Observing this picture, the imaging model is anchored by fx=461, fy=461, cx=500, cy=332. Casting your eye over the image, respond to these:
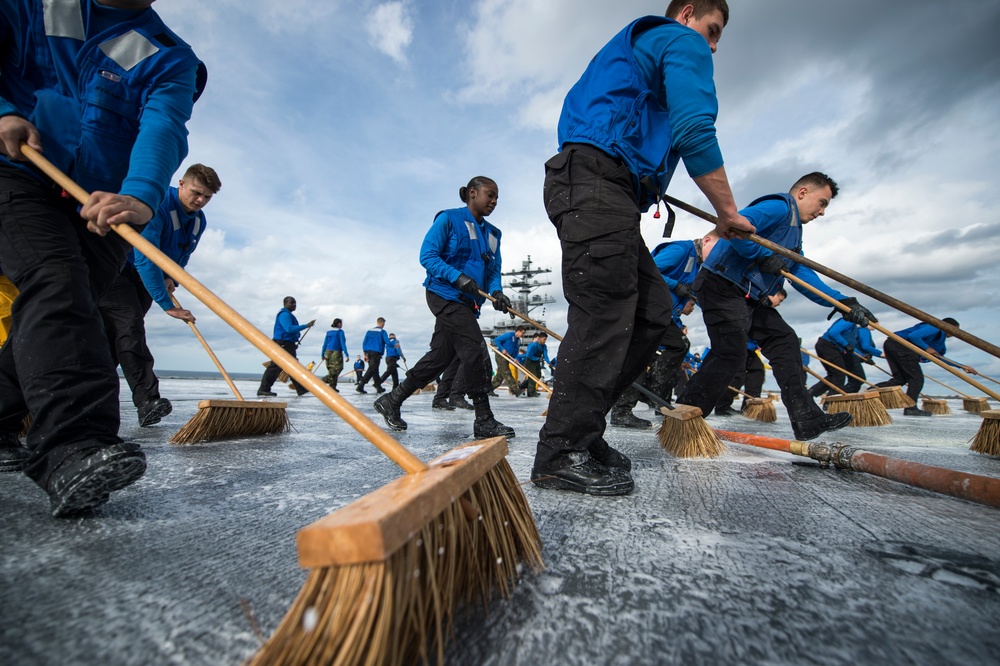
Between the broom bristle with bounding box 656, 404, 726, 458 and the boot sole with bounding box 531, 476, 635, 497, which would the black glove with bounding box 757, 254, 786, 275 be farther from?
the boot sole with bounding box 531, 476, 635, 497

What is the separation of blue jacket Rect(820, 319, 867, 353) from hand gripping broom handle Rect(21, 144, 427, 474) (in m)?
8.63

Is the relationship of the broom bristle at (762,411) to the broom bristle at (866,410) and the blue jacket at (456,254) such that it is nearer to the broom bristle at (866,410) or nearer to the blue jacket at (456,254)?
the broom bristle at (866,410)

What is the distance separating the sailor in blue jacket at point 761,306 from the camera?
3146 millimetres

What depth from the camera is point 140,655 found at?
613 millimetres

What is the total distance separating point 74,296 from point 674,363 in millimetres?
4692

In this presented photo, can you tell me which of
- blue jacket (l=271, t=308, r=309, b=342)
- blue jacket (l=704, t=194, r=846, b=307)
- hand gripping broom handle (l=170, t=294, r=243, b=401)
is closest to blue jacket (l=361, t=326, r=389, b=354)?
blue jacket (l=271, t=308, r=309, b=342)

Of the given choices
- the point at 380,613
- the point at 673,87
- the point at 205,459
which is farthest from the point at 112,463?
the point at 673,87

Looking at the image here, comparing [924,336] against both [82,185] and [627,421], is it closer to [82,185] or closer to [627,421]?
[627,421]

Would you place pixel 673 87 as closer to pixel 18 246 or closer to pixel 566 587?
pixel 566 587

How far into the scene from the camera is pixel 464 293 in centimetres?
348

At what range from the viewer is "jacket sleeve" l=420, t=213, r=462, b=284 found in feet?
11.3

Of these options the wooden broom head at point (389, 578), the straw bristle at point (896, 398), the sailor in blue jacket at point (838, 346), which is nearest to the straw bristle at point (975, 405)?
the straw bristle at point (896, 398)

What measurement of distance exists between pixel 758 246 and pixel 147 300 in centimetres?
455

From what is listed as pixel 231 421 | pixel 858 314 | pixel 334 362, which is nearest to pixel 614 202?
pixel 231 421
